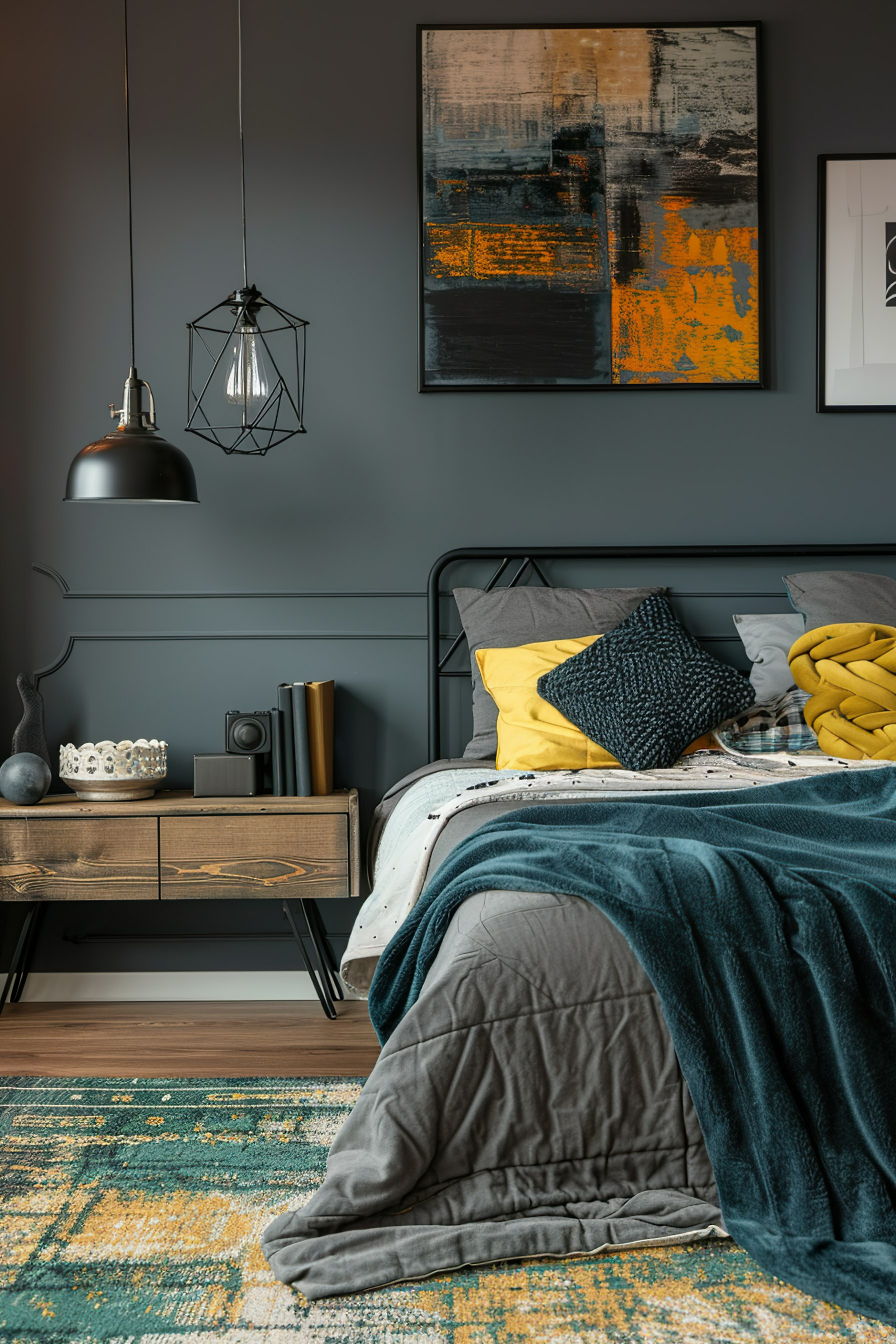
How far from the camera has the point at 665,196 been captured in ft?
10.1

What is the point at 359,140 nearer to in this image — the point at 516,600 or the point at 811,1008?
the point at 516,600

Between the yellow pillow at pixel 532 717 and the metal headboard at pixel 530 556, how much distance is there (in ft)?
0.68

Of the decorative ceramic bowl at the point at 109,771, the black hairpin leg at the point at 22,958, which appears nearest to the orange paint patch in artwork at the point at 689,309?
the decorative ceramic bowl at the point at 109,771

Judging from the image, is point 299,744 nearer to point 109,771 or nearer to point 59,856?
point 109,771

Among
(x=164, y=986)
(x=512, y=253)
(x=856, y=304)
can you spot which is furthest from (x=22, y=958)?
(x=856, y=304)

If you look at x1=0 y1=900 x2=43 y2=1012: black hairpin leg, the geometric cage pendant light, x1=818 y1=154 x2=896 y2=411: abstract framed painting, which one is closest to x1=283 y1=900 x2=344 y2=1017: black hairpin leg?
x1=0 y1=900 x2=43 y2=1012: black hairpin leg

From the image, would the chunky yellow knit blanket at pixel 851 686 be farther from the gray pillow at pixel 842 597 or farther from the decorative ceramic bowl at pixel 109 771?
the decorative ceramic bowl at pixel 109 771

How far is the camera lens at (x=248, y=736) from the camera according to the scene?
282cm

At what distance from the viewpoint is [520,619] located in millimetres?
2932

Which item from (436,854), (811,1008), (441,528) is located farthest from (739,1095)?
(441,528)

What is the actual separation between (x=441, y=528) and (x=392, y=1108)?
2.01 metres

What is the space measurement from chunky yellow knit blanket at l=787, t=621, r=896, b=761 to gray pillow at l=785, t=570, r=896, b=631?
0.20 m

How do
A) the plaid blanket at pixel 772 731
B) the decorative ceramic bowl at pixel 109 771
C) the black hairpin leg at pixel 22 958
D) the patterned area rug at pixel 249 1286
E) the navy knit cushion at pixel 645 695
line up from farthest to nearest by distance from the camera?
the black hairpin leg at pixel 22 958
the decorative ceramic bowl at pixel 109 771
the plaid blanket at pixel 772 731
the navy knit cushion at pixel 645 695
the patterned area rug at pixel 249 1286

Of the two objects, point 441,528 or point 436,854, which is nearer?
point 436,854
